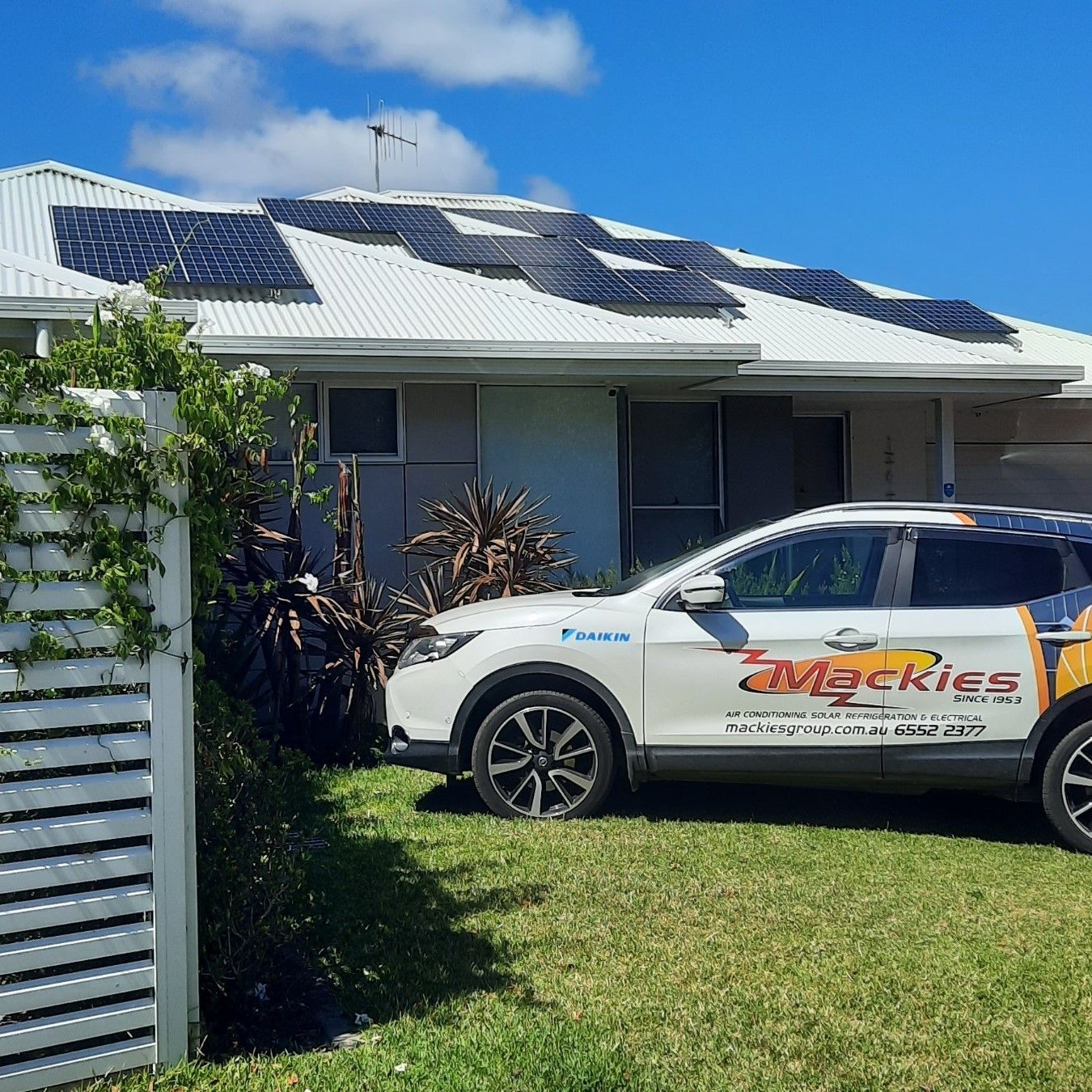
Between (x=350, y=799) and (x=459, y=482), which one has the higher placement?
(x=459, y=482)

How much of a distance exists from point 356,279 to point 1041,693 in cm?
772

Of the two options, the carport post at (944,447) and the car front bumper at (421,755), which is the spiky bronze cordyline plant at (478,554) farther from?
the carport post at (944,447)

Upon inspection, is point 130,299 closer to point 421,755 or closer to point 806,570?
point 421,755

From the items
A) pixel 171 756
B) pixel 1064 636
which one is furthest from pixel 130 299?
pixel 1064 636

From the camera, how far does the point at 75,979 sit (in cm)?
369

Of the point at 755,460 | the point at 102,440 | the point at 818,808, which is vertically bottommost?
the point at 818,808

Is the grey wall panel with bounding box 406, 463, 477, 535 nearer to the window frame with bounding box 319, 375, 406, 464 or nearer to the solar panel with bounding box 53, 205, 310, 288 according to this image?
the window frame with bounding box 319, 375, 406, 464

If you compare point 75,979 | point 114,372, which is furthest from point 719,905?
point 114,372

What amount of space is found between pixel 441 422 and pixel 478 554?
1.49m

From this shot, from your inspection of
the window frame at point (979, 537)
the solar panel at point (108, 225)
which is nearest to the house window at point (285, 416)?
the solar panel at point (108, 225)

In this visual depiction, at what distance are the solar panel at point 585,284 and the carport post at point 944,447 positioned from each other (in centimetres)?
323

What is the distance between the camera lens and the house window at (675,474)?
12.3 m

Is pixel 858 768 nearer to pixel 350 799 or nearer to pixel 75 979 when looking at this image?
pixel 350 799

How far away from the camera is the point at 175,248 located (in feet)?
37.0
